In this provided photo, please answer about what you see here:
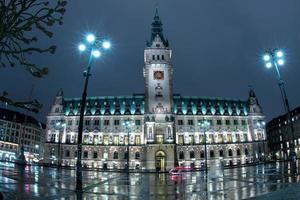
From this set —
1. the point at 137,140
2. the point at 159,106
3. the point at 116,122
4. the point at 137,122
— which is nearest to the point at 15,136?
the point at 116,122

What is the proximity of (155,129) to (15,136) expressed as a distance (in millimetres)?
80034

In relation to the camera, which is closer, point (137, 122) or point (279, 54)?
point (279, 54)

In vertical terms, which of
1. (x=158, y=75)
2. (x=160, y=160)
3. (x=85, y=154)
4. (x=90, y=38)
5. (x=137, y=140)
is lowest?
(x=160, y=160)

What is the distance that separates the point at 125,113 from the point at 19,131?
67.5m

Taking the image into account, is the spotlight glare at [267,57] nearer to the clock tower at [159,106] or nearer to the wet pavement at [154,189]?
the wet pavement at [154,189]

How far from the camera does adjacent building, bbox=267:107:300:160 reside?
359ft

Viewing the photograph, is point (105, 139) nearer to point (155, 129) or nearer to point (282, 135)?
point (155, 129)

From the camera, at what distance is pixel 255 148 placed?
92.3m

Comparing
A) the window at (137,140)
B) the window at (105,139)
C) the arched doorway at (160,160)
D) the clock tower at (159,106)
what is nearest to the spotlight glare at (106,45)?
the clock tower at (159,106)

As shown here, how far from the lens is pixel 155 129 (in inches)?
3223

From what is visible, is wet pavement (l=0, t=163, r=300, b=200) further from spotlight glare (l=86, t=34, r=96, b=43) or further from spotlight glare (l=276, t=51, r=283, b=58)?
spotlight glare (l=276, t=51, r=283, b=58)

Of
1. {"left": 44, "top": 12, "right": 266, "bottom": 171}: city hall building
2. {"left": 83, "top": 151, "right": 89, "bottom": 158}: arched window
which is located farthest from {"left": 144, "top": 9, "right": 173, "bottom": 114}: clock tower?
{"left": 83, "top": 151, "right": 89, "bottom": 158}: arched window

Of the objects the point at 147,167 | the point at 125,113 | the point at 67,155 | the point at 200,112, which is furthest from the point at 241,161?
the point at 67,155

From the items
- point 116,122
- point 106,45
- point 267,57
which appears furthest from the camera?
point 116,122
